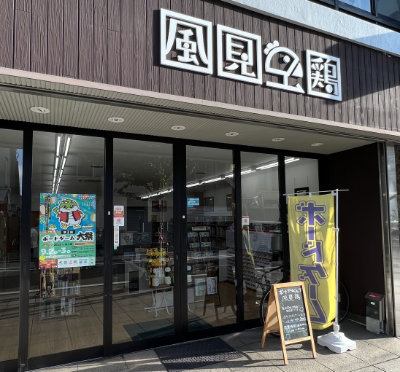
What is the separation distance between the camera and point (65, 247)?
3990 mm

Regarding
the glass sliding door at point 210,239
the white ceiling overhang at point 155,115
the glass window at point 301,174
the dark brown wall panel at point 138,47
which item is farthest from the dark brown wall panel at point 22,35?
the glass window at point 301,174

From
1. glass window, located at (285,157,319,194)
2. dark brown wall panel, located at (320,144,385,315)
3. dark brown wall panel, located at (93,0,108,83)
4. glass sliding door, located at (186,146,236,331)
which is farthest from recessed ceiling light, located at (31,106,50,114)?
dark brown wall panel, located at (320,144,385,315)

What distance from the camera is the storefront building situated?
306 centimetres

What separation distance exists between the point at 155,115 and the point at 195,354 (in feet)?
9.86

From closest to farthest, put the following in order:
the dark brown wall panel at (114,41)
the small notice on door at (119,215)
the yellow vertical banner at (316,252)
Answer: the dark brown wall panel at (114,41) < the small notice on door at (119,215) < the yellow vertical banner at (316,252)

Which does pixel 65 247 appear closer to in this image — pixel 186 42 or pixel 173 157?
pixel 173 157

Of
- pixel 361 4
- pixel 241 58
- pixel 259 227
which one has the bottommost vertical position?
pixel 259 227

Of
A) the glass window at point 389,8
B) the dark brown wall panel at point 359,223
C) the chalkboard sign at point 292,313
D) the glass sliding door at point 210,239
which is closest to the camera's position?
the chalkboard sign at point 292,313

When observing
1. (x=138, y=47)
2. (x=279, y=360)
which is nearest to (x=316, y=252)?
(x=279, y=360)

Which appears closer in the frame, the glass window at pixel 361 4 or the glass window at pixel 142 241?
the glass window at pixel 142 241

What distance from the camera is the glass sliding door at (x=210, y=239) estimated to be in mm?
4730

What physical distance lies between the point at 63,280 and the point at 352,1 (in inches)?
233

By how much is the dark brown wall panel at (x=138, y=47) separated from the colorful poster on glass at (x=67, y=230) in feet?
5.82

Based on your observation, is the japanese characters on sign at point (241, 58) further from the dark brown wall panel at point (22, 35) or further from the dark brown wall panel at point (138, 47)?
the dark brown wall panel at point (22, 35)
